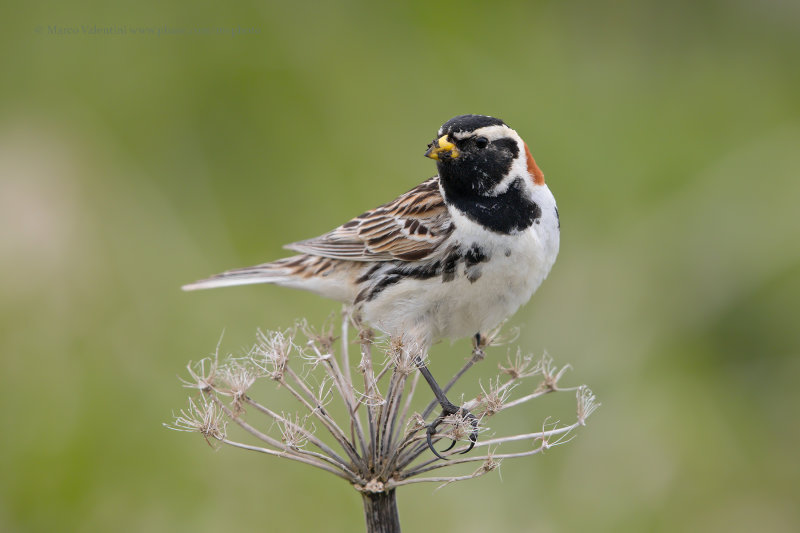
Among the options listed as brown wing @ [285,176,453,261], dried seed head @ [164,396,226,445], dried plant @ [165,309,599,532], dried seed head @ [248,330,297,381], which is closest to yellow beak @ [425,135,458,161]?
brown wing @ [285,176,453,261]

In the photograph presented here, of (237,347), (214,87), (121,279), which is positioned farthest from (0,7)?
(237,347)

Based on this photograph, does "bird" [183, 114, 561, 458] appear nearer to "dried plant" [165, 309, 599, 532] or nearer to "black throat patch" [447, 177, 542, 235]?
"black throat patch" [447, 177, 542, 235]

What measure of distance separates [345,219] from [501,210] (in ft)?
6.79

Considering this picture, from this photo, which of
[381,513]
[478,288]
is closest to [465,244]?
[478,288]

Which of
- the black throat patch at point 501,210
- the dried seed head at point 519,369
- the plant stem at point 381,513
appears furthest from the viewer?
the black throat patch at point 501,210

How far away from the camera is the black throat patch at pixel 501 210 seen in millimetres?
3537

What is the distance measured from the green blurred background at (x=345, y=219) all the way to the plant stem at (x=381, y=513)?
1.97 metres

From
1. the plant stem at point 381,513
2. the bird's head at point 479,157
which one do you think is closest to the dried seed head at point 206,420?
the plant stem at point 381,513

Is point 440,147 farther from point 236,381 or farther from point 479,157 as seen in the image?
point 236,381

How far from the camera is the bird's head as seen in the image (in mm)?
3318

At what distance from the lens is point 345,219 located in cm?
548

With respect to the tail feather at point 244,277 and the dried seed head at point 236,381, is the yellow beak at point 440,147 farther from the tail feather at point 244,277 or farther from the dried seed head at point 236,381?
the tail feather at point 244,277

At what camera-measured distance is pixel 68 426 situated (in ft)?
15.5

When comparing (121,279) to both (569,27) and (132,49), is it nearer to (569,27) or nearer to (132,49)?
(132,49)
